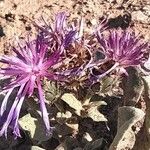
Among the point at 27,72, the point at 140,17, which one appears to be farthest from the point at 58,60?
the point at 140,17

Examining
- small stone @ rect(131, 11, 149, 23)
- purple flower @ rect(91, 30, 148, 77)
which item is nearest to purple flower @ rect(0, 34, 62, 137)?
purple flower @ rect(91, 30, 148, 77)

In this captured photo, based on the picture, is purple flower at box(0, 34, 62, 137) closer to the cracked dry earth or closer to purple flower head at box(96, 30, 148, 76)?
purple flower head at box(96, 30, 148, 76)

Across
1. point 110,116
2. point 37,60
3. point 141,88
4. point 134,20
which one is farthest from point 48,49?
point 134,20

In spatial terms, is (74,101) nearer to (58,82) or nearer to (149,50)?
(58,82)

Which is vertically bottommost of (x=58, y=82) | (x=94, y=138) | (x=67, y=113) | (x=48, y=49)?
(x=94, y=138)

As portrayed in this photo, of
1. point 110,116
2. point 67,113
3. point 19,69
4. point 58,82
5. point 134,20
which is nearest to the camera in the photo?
point 19,69

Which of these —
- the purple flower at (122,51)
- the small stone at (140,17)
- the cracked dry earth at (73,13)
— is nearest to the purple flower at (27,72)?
the purple flower at (122,51)

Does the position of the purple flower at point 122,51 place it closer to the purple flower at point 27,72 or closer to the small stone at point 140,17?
the purple flower at point 27,72
